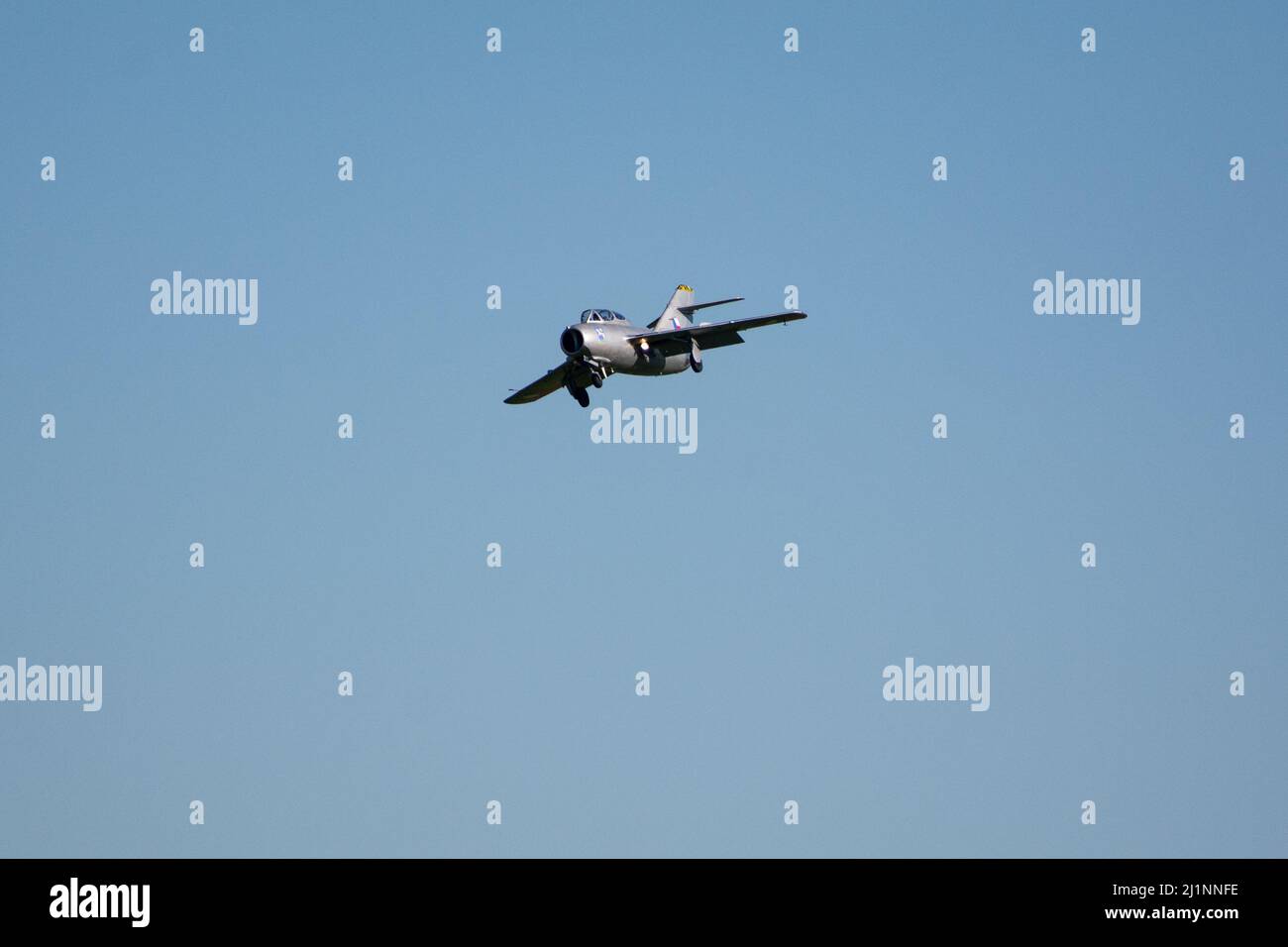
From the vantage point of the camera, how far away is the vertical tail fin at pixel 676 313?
2885 inches

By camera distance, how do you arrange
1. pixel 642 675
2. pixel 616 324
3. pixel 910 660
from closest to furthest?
pixel 616 324 < pixel 642 675 < pixel 910 660

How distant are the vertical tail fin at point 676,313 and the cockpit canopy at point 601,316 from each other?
3030mm

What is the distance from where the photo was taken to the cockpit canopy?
6725 centimetres

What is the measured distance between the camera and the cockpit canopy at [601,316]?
6725 cm

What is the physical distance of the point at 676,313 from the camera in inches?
2943

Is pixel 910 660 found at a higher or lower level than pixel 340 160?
A: lower

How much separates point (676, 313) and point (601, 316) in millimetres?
7527

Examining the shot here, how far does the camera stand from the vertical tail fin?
73.3m

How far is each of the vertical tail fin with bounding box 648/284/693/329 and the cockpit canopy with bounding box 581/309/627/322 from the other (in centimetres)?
303

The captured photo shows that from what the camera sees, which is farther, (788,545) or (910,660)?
(910,660)
